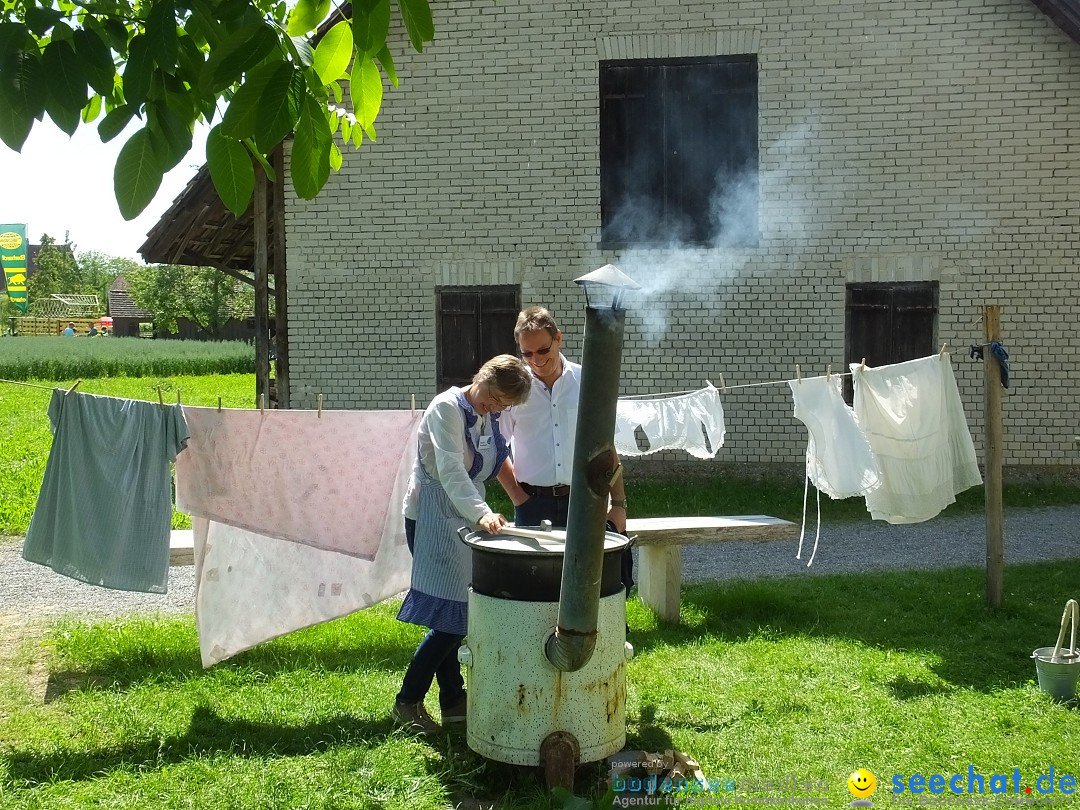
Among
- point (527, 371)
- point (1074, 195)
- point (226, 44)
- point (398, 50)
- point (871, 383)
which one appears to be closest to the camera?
point (226, 44)

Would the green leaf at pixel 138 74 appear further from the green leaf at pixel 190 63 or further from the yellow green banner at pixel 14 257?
the yellow green banner at pixel 14 257

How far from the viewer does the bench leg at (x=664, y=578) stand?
6.20 metres

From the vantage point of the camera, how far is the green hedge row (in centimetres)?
3525

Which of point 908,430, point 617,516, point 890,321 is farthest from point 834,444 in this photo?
point 890,321

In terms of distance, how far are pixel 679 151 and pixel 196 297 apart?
169 feet

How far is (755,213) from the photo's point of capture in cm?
1107

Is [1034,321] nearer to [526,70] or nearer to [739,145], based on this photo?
[739,145]

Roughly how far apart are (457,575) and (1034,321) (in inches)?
347

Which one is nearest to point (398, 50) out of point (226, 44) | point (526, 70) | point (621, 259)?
point (526, 70)

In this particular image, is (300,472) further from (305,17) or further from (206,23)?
(206,23)

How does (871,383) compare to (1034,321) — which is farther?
(1034,321)

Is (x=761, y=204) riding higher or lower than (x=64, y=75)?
higher

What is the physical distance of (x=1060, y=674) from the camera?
15.5 feet

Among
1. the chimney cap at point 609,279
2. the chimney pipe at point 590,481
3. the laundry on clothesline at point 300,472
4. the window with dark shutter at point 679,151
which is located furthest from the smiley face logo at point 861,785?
the window with dark shutter at point 679,151
